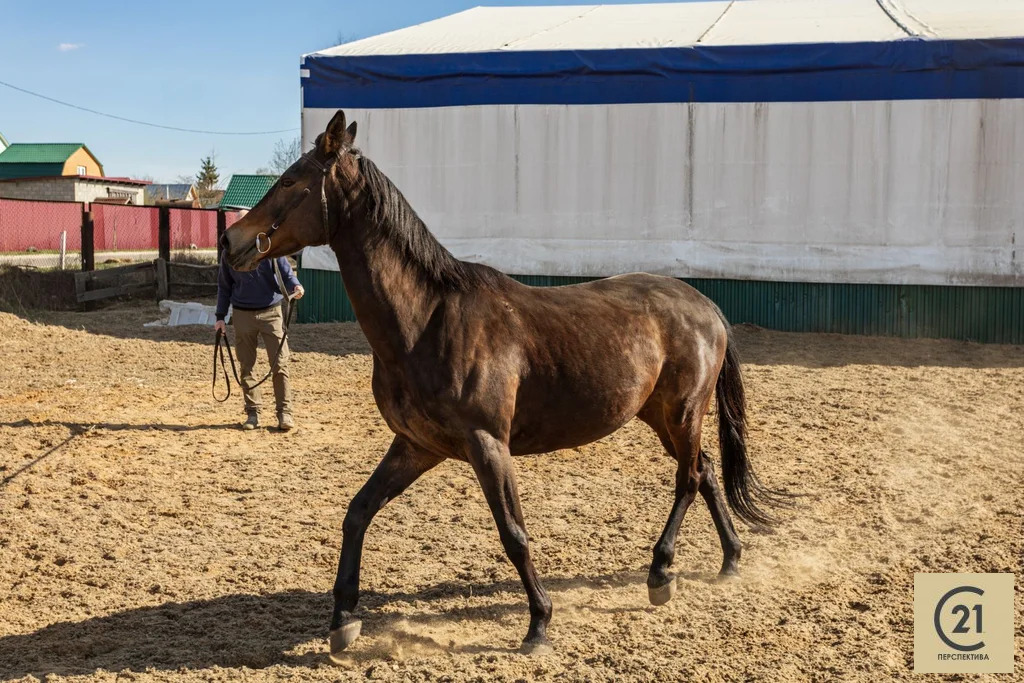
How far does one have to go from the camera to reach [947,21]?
13258mm

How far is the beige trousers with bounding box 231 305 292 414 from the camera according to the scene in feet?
26.7


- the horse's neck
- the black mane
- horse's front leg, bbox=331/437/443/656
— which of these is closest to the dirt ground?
horse's front leg, bbox=331/437/443/656

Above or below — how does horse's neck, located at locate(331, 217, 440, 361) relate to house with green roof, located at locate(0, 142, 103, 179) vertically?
below

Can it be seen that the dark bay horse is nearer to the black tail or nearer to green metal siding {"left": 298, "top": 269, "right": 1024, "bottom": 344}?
the black tail

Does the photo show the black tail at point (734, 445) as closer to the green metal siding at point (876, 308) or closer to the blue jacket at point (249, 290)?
the blue jacket at point (249, 290)

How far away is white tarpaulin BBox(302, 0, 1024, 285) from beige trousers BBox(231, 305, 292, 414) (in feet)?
19.0

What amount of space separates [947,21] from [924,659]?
1171 centimetres

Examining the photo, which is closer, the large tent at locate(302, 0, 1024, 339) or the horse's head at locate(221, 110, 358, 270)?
the horse's head at locate(221, 110, 358, 270)

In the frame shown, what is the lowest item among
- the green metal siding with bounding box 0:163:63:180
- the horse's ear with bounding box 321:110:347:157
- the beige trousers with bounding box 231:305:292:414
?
the beige trousers with bounding box 231:305:292:414

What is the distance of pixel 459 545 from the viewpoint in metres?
5.41

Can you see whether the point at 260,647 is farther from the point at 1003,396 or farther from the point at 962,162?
the point at 962,162

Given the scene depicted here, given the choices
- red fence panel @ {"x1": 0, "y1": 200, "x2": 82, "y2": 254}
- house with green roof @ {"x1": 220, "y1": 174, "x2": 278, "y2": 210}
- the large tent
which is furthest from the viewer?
house with green roof @ {"x1": 220, "y1": 174, "x2": 278, "y2": 210}

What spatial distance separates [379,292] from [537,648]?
5.30 feet

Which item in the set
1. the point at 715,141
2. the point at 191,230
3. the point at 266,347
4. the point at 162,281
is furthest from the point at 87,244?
the point at 191,230
